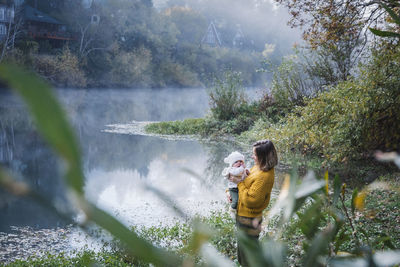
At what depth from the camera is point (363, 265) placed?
10.7 inches

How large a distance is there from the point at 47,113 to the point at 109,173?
9.62 metres

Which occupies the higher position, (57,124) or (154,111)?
(57,124)

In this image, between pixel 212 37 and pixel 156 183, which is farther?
pixel 212 37

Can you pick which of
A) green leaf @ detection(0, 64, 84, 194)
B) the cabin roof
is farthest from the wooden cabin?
green leaf @ detection(0, 64, 84, 194)

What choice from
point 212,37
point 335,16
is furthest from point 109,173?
point 212,37

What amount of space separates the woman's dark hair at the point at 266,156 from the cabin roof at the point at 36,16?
29219mm

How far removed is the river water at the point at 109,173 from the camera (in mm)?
1116

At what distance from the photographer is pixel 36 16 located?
2845 centimetres

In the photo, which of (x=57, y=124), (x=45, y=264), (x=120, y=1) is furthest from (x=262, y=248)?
(x=120, y=1)

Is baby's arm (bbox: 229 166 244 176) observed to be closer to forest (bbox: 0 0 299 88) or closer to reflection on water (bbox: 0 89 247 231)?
reflection on water (bbox: 0 89 247 231)

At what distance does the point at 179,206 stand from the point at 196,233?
67 millimetres

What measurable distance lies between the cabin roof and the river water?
32.9 ft

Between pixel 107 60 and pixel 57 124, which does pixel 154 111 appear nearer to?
pixel 107 60

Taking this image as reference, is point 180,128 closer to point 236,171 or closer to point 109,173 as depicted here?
point 109,173
